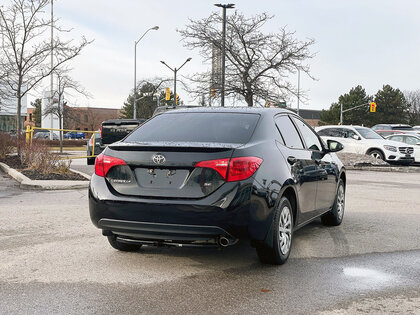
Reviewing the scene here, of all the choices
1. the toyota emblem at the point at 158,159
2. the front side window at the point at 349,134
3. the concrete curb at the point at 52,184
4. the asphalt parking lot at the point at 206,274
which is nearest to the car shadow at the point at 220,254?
the asphalt parking lot at the point at 206,274

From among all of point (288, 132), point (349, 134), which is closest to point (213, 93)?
point (349, 134)

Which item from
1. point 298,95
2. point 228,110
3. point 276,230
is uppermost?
point 298,95

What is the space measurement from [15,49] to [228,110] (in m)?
16.3

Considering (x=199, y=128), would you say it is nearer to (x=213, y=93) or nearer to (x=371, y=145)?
(x=371, y=145)

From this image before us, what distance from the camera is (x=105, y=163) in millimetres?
5090

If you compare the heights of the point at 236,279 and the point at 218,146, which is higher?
the point at 218,146

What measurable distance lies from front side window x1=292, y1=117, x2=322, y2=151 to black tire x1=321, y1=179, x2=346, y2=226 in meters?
0.85

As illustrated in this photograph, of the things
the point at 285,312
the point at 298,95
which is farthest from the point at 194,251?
the point at 298,95

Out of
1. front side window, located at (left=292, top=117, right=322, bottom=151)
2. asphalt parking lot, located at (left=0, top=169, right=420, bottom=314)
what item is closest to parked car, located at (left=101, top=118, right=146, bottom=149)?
asphalt parking lot, located at (left=0, top=169, right=420, bottom=314)

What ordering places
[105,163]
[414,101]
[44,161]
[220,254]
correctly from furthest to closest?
[414,101] → [44,161] → [220,254] → [105,163]

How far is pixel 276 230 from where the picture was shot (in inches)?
196

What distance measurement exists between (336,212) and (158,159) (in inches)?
140

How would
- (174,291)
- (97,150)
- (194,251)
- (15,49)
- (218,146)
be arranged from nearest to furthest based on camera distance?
(174,291) → (218,146) → (194,251) → (15,49) → (97,150)

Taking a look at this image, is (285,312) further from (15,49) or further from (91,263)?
(15,49)
